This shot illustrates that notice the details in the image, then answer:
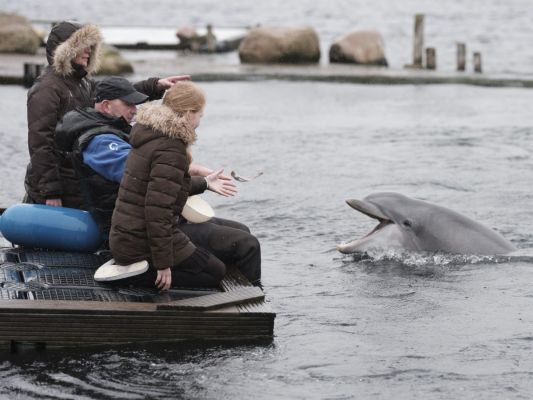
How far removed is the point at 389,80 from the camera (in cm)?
2759

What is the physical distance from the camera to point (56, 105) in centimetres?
891

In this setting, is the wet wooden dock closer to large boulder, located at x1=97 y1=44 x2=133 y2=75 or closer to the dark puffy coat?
the dark puffy coat

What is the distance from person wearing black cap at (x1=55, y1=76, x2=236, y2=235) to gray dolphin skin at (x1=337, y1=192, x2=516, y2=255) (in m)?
2.87

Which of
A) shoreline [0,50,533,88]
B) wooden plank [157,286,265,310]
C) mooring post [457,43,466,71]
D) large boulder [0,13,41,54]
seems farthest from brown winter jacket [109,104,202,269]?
large boulder [0,13,41,54]

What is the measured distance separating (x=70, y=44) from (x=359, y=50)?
916 inches

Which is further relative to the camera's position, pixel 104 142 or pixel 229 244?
pixel 229 244

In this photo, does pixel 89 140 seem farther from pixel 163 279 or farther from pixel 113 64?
pixel 113 64

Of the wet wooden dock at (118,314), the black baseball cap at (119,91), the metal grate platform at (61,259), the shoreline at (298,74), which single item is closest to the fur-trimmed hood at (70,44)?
the black baseball cap at (119,91)

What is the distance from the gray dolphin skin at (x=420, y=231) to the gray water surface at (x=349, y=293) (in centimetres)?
14

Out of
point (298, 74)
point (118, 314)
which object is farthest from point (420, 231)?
point (298, 74)

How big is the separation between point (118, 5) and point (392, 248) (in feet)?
253

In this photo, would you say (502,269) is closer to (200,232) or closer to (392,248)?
(392,248)

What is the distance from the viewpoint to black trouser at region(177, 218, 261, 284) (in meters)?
8.45

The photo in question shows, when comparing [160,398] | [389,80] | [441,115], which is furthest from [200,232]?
[389,80]
